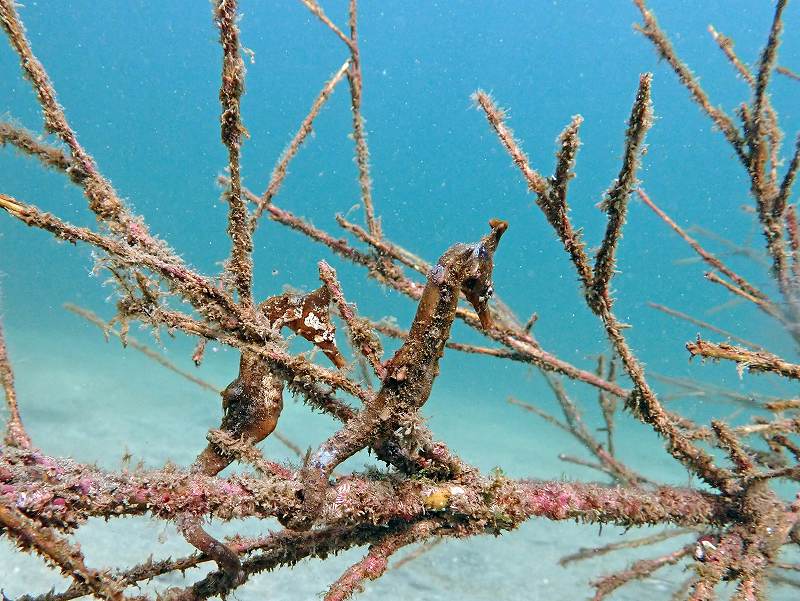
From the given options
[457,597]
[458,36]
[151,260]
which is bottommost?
[457,597]

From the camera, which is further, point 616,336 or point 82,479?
point 616,336

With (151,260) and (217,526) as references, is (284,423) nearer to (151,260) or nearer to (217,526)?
(217,526)

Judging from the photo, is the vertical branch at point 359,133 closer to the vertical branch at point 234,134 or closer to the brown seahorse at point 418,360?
the vertical branch at point 234,134

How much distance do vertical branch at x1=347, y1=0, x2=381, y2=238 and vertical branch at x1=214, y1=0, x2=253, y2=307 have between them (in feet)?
3.74

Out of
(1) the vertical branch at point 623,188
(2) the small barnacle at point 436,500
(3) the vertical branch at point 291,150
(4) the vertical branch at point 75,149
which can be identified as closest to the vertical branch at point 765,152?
(1) the vertical branch at point 623,188

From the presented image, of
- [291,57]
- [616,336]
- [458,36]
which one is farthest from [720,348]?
[291,57]

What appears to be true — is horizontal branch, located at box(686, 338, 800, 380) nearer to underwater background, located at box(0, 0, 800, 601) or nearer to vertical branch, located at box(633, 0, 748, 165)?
vertical branch, located at box(633, 0, 748, 165)

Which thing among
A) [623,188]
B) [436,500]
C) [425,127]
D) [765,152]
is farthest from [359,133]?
[425,127]

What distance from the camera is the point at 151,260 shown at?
138 centimetres

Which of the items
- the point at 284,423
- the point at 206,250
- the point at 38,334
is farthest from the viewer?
the point at 206,250

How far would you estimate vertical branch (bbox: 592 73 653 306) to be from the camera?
1433 millimetres

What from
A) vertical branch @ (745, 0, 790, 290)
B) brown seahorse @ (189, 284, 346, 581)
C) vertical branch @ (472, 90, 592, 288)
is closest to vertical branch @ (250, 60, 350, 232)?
brown seahorse @ (189, 284, 346, 581)

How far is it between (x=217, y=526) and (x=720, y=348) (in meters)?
6.62

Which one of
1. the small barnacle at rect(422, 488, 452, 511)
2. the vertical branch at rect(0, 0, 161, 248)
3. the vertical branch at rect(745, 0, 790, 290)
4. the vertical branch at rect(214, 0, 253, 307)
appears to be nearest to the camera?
the vertical branch at rect(214, 0, 253, 307)
